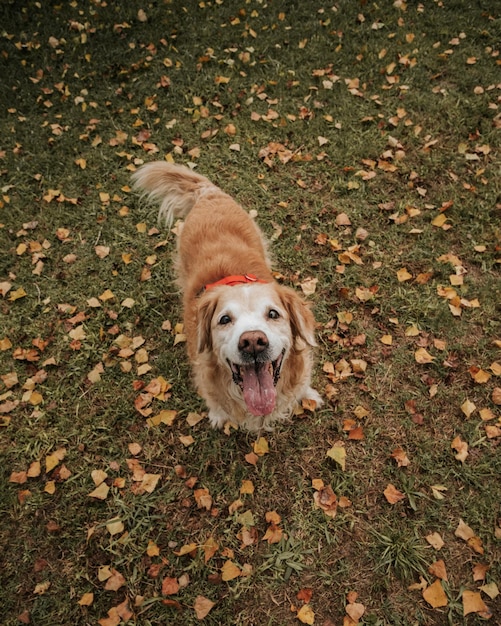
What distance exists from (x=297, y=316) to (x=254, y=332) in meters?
0.58

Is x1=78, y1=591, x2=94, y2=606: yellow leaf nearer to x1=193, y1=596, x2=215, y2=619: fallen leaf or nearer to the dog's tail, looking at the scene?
x1=193, y1=596, x2=215, y2=619: fallen leaf

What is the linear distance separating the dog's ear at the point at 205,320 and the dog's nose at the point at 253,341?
492mm

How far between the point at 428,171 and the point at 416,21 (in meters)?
3.72

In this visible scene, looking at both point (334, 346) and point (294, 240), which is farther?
point (294, 240)

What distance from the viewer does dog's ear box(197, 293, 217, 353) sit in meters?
2.93

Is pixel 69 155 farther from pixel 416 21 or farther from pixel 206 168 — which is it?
pixel 416 21

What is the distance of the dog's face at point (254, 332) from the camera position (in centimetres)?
259

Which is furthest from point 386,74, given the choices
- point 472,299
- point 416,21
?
point 472,299

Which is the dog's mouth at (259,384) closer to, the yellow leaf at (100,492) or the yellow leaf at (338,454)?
the yellow leaf at (338,454)

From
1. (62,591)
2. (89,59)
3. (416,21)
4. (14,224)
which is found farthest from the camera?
(89,59)

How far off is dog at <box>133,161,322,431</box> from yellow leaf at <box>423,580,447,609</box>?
60.3 inches

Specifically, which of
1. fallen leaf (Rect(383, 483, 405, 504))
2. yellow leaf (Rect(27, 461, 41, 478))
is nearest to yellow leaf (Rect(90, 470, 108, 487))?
yellow leaf (Rect(27, 461, 41, 478))

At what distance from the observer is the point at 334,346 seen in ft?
Result: 13.0

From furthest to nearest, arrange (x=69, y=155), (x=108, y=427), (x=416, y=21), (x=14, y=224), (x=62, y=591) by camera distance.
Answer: (x=416, y=21) → (x=69, y=155) → (x=14, y=224) → (x=108, y=427) → (x=62, y=591)
